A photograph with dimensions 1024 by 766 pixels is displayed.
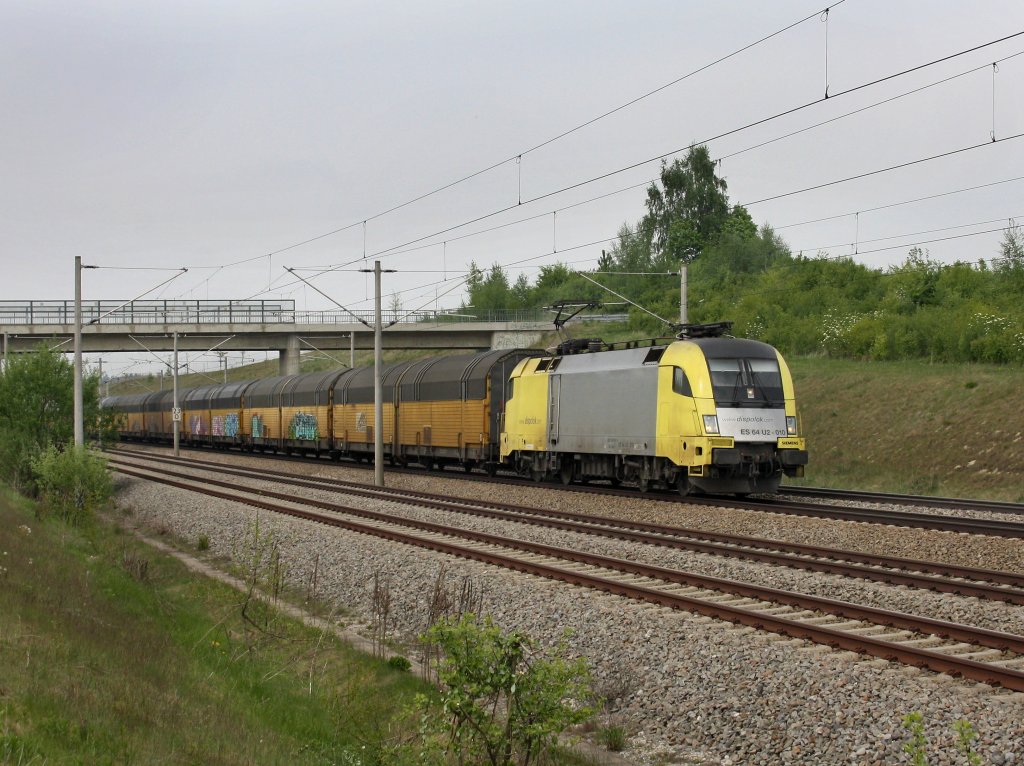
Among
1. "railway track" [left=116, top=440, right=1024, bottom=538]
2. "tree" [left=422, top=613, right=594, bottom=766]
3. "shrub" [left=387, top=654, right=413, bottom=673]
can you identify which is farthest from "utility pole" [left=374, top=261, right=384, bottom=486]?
"tree" [left=422, top=613, right=594, bottom=766]

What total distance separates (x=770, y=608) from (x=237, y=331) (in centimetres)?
5759

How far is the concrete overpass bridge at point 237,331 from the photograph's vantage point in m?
61.2

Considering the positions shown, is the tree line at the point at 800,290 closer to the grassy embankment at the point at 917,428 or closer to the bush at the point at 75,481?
the grassy embankment at the point at 917,428

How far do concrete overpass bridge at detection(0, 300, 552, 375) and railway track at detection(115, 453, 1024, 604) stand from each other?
1575 inches

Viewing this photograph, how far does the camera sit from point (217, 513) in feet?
77.7

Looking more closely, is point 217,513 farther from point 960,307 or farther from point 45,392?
point 960,307

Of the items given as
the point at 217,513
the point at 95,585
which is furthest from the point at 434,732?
the point at 217,513

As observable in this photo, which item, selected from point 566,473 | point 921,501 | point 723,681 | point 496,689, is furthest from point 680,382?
point 496,689

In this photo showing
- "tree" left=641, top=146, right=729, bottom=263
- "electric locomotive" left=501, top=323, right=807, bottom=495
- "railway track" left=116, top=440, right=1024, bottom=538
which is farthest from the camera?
"tree" left=641, top=146, right=729, bottom=263

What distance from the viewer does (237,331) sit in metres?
65.2

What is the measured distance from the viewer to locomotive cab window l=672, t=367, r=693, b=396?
70.4ft

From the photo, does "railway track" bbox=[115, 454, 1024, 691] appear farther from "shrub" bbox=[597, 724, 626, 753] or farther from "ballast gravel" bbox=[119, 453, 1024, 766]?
"shrub" bbox=[597, 724, 626, 753]

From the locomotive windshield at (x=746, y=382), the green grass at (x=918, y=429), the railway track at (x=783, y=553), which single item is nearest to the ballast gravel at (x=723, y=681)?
the railway track at (x=783, y=553)

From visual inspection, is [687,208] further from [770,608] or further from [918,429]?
[770,608]
